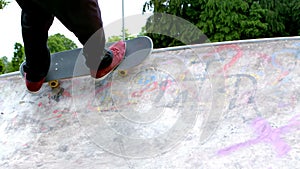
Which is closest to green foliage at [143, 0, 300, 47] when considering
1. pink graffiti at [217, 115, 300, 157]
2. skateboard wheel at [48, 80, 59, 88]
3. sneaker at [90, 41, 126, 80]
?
sneaker at [90, 41, 126, 80]

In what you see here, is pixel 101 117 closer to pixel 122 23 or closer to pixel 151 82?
pixel 151 82

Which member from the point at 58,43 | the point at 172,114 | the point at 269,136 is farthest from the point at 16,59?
the point at 269,136

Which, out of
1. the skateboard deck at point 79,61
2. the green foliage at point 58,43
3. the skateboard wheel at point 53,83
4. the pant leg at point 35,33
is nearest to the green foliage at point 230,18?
the skateboard deck at point 79,61

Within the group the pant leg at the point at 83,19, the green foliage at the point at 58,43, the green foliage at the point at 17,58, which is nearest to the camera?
the pant leg at the point at 83,19

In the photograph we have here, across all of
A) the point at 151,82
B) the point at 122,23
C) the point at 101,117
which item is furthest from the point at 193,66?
the point at 101,117

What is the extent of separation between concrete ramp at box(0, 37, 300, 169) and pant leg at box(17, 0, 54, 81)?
52cm

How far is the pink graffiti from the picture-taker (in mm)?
2486

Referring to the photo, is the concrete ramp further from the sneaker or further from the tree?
the tree

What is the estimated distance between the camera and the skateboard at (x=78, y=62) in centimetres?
361

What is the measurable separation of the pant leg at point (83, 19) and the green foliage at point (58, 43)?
810cm

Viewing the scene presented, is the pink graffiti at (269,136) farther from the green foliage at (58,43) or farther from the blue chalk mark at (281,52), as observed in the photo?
the green foliage at (58,43)

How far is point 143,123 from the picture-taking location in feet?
10.1

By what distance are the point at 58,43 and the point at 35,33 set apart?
888cm

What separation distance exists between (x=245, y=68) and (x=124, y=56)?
1157 millimetres
